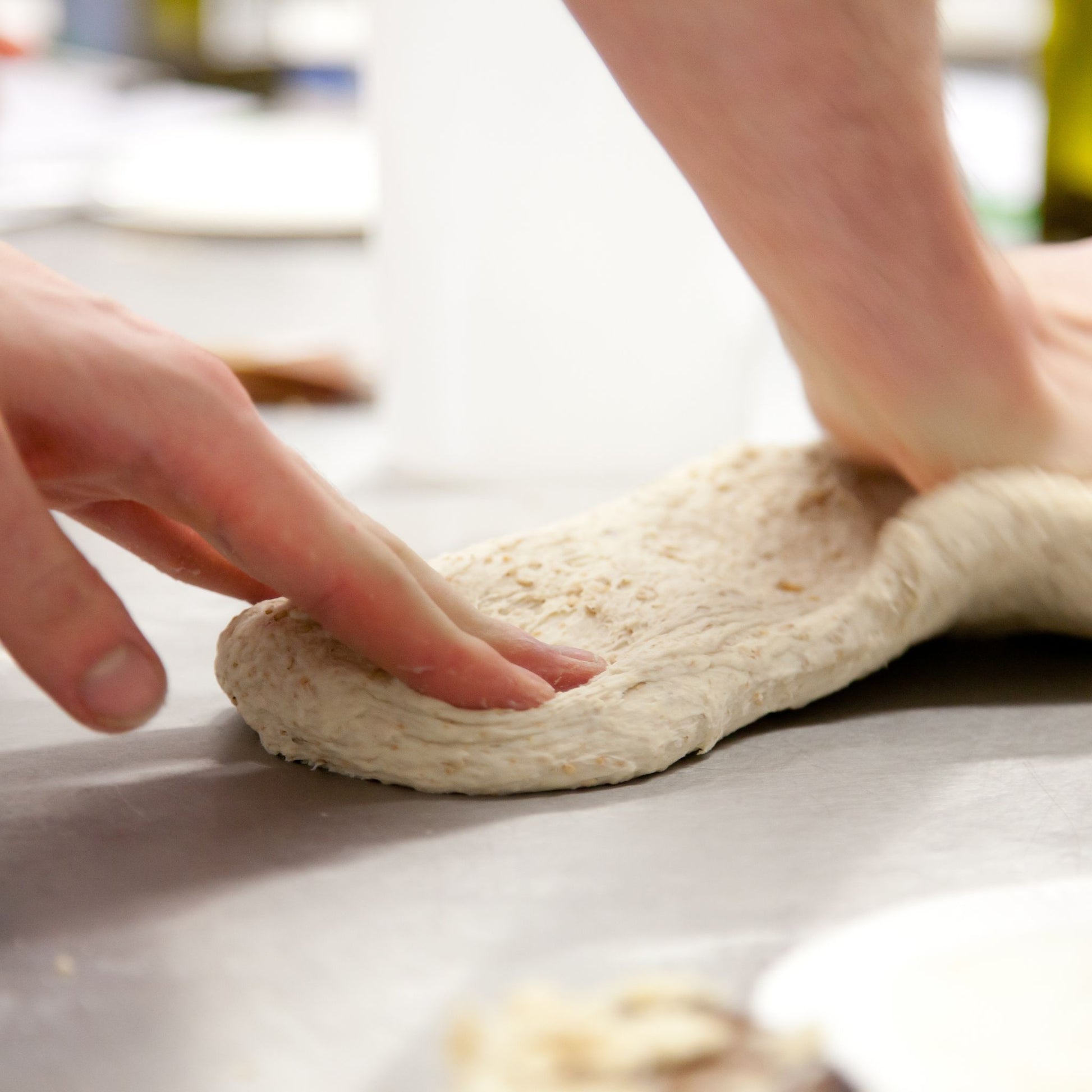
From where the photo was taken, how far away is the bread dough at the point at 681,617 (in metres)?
0.61

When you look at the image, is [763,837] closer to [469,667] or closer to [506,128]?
[469,667]

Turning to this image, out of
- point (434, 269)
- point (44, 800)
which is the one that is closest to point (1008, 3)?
point (434, 269)

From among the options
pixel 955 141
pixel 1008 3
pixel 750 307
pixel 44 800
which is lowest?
pixel 44 800

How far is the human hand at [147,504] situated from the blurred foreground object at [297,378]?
0.73m

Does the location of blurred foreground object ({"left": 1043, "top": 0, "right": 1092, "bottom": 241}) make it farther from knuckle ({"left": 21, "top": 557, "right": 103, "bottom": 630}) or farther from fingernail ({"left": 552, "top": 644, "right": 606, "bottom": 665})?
knuckle ({"left": 21, "top": 557, "right": 103, "bottom": 630})

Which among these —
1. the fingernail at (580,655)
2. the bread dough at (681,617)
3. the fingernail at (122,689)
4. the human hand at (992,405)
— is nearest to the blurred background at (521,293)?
the human hand at (992,405)

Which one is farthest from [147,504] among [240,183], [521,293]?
[240,183]

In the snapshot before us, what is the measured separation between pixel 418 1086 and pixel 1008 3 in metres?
2.82

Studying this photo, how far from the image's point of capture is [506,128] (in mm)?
1098

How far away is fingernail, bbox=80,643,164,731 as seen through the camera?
489 mm

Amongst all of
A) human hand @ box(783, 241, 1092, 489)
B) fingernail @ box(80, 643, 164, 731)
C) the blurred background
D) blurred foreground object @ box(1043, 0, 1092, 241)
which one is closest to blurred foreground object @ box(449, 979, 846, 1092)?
fingernail @ box(80, 643, 164, 731)

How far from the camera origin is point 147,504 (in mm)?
571

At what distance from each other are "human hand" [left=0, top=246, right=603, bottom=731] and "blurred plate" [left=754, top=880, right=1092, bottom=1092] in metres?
0.22

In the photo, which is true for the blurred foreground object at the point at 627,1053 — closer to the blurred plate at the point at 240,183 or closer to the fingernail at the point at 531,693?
the fingernail at the point at 531,693
